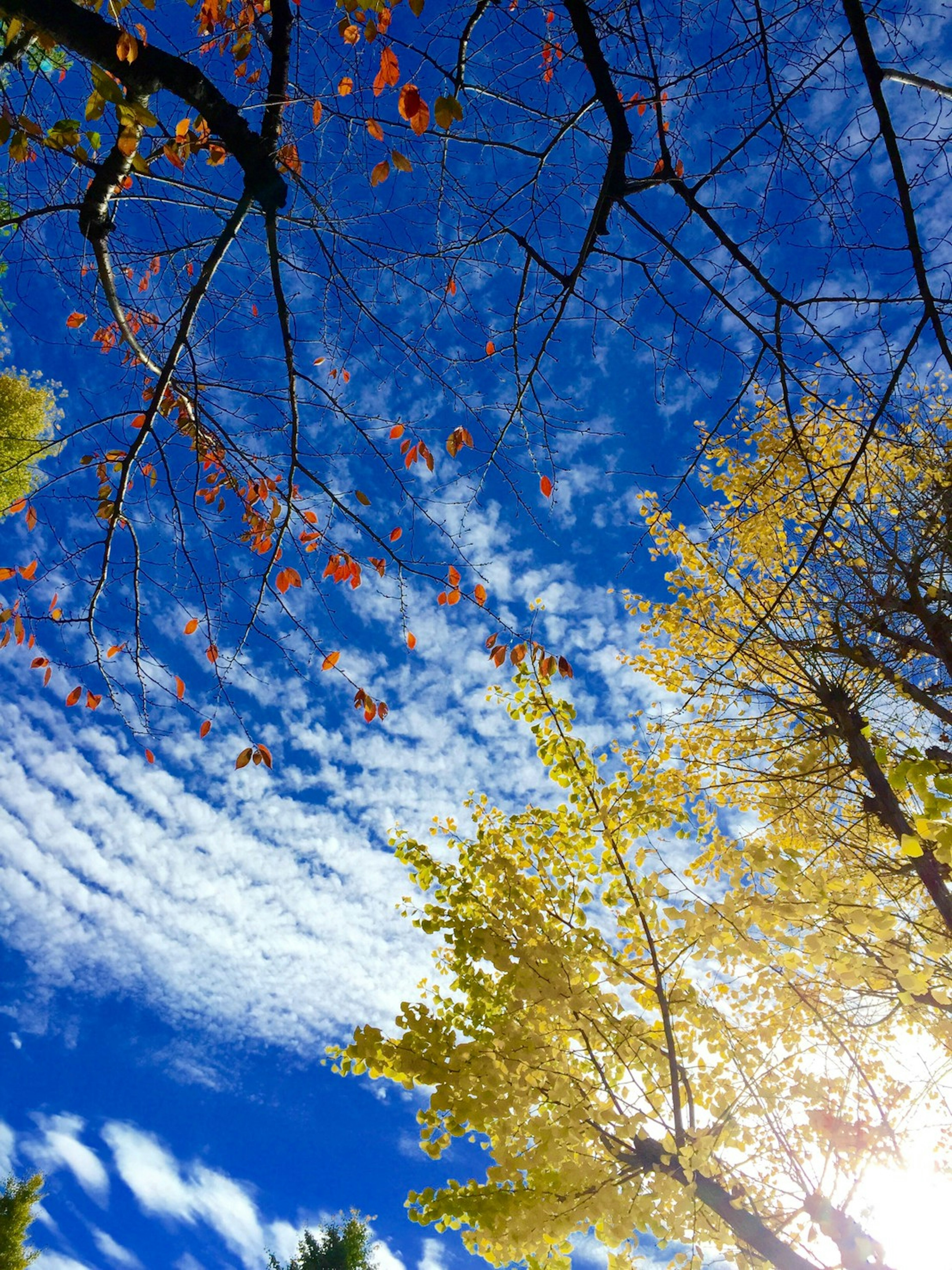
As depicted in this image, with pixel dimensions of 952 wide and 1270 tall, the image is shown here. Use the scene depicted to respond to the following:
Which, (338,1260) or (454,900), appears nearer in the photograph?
(454,900)

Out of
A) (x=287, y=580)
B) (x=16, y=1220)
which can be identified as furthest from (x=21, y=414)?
Answer: (x=16, y=1220)

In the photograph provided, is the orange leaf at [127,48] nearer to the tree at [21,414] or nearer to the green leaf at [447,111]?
the green leaf at [447,111]

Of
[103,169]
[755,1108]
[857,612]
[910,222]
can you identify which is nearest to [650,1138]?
[755,1108]

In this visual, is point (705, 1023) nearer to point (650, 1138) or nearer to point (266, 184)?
point (650, 1138)

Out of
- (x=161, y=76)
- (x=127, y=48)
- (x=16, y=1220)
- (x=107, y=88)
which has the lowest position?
(x=16, y=1220)

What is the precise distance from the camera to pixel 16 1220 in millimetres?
15867

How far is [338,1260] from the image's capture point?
561 inches

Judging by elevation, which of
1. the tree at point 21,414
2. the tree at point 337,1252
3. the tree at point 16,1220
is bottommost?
the tree at point 16,1220

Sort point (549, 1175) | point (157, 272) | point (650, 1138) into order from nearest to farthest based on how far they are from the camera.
Answer: 1. point (157, 272)
2. point (549, 1175)
3. point (650, 1138)

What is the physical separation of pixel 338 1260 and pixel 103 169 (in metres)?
19.7

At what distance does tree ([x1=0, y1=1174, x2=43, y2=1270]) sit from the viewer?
51.0 ft

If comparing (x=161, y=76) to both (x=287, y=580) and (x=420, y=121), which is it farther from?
(x=287, y=580)

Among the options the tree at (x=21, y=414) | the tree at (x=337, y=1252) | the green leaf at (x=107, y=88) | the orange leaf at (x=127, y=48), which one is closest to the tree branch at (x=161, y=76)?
the orange leaf at (x=127, y=48)

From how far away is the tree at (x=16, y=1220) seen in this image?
15531 mm
